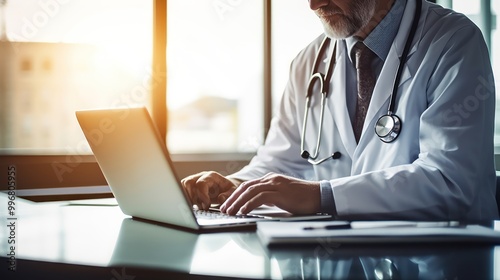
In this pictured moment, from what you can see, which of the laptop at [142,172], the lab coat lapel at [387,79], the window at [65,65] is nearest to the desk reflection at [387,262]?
the laptop at [142,172]

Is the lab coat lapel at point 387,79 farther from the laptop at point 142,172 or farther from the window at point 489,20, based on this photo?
the window at point 489,20

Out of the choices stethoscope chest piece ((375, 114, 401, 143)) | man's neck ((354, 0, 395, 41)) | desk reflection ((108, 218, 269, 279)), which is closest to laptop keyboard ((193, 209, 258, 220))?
desk reflection ((108, 218, 269, 279))

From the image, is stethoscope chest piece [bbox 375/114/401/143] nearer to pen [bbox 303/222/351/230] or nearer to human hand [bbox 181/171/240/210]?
human hand [bbox 181/171/240/210]

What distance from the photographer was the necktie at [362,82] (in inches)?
54.3

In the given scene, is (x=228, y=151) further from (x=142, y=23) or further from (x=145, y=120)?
(x=145, y=120)

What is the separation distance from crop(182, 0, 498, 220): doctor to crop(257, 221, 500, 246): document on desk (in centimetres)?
20

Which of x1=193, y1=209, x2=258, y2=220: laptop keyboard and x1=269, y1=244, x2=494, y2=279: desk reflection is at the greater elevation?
x1=269, y1=244, x2=494, y2=279: desk reflection

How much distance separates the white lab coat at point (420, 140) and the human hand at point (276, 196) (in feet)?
0.17

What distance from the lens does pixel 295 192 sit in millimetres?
961

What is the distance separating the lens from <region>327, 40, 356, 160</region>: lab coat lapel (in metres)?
1.37

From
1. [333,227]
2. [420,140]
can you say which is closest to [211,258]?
[333,227]

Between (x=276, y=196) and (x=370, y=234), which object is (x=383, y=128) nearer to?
(x=276, y=196)

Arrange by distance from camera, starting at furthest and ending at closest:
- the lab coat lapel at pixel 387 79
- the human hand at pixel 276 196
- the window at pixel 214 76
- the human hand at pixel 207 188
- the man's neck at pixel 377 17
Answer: the window at pixel 214 76 < the man's neck at pixel 377 17 < the lab coat lapel at pixel 387 79 < the human hand at pixel 207 188 < the human hand at pixel 276 196

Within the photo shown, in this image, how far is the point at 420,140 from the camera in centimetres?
117
